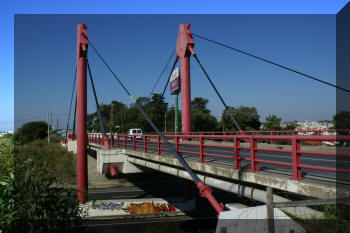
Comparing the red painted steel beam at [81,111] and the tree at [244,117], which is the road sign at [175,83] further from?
the tree at [244,117]

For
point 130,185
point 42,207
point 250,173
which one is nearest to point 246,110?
point 130,185

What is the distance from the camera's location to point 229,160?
1134 cm

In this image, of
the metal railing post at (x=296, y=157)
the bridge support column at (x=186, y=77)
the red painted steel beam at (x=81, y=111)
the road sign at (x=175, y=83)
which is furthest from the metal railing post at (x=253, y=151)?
the road sign at (x=175, y=83)

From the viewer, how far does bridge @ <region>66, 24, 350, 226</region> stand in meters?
6.39

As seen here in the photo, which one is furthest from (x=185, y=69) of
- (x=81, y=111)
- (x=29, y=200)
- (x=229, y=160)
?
(x=29, y=200)

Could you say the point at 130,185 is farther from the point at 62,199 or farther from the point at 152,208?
the point at 62,199

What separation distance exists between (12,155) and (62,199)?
1.15 metres

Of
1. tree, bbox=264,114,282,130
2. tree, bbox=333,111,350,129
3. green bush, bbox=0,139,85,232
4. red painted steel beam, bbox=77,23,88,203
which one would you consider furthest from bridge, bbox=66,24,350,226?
tree, bbox=264,114,282,130

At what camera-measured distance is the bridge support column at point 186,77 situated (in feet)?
73.6

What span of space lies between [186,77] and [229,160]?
12825mm

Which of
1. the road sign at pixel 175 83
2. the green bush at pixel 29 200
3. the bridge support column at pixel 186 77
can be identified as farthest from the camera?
the road sign at pixel 175 83

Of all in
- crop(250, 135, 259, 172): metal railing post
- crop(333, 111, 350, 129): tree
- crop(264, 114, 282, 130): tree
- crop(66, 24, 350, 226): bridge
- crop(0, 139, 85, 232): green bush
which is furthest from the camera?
crop(264, 114, 282, 130): tree

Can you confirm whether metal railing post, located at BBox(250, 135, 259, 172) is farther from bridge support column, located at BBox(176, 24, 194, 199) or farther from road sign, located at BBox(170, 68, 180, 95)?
road sign, located at BBox(170, 68, 180, 95)

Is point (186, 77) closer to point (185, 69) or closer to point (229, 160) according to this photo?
point (185, 69)
